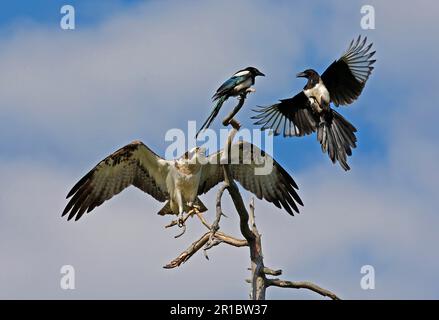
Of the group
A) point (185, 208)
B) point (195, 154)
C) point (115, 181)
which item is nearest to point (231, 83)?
point (195, 154)

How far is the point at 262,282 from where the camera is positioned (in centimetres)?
1405

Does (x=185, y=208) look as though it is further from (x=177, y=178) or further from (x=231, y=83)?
(x=231, y=83)

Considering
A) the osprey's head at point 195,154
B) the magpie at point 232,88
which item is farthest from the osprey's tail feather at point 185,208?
the magpie at point 232,88

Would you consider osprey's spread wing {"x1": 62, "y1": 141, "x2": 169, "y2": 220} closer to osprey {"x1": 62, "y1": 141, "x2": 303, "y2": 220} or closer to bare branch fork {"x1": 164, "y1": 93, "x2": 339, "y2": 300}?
osprey {"x1": 62, "y1": 141, "x2": 303, "y2": 220}

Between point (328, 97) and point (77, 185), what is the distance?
3.75 metres

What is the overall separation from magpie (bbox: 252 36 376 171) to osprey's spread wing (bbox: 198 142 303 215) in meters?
0.77

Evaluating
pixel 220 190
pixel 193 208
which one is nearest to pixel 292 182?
pixel 193 208

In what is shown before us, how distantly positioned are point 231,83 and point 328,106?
2.88 m

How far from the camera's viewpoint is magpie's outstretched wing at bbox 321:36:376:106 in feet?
54.6

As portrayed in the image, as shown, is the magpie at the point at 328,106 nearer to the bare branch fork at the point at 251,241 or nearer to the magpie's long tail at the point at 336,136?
the magpie's long tail at the point at 336,136

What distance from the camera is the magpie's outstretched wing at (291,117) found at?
1678 cm

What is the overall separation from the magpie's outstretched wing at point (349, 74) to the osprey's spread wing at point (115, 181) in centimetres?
302
